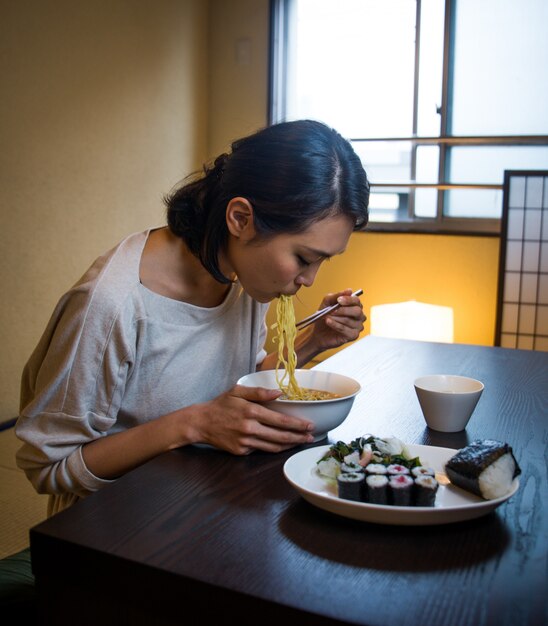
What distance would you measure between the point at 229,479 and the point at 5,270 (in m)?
2.79

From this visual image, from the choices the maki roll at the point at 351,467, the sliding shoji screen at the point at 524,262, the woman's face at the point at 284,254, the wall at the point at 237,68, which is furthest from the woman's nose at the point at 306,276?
the wall at the point at 237,68

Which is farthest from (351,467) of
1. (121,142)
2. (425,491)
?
(121,142)

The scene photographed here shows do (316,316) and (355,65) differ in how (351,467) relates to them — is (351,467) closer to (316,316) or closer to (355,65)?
(316,316)

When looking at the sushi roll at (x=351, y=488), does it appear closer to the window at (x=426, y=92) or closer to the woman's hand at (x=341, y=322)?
the woman's hand at (x=341, y=322)

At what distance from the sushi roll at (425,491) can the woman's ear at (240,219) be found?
60cm

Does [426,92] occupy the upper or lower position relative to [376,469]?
upper

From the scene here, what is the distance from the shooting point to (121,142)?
167 inches

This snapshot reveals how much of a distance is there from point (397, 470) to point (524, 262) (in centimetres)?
329

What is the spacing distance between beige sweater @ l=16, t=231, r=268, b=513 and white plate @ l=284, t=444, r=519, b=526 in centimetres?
40

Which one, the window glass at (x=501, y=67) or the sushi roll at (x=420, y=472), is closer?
the sushi roll at (x=420, y=472)

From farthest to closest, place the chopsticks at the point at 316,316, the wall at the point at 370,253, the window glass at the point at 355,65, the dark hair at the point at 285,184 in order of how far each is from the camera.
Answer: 1. the window glass at the point at 355,65
2. the wall at the point at 370,253
3. the chopsticks at the point at 316,316
4. the dark hair at the point at 285,184

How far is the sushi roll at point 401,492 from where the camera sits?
853 mm

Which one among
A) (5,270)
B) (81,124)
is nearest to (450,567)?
(5,270)

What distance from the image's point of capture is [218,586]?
0.72 meters
